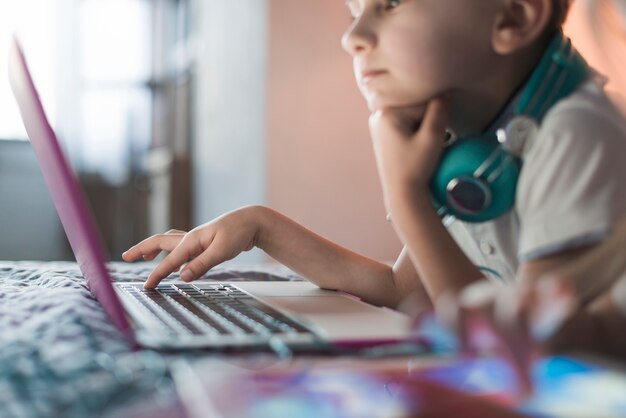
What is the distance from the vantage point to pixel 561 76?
66cm

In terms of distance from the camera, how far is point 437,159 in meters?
0.67

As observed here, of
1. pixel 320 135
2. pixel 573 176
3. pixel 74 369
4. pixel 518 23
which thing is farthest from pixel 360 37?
pixel 320 135

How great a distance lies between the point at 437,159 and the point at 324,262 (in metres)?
0.28

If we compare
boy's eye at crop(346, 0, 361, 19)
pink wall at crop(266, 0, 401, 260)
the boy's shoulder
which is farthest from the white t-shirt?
pink wall at crop(266, 0, 401, 260)

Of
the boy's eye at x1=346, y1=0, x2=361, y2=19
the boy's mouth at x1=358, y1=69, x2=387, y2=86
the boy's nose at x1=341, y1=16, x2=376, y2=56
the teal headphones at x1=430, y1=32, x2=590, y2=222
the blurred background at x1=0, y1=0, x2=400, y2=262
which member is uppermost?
the boy's eye at x1=346, y1=0, x2=361, y2=19

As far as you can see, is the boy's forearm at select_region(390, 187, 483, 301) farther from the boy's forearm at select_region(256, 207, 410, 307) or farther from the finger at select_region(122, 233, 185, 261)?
the finger at select_region(122, 233, 185, 261)

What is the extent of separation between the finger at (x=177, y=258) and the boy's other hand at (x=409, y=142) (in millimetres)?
265

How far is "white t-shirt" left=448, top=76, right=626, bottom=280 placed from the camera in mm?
540

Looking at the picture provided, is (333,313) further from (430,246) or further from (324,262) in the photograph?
(324,262)

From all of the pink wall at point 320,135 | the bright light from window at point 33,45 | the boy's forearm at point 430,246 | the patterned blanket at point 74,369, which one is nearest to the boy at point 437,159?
the boy's forearm at point 430,246

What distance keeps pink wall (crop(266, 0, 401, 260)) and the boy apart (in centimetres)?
168

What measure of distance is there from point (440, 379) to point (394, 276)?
58 cm

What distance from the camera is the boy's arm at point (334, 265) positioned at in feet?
2.96

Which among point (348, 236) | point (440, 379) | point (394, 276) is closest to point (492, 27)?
point (394, 276)
